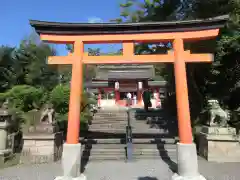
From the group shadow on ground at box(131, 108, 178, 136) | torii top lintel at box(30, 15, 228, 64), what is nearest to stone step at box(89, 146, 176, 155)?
shadow on ground at box(131, 108, 178, 136)

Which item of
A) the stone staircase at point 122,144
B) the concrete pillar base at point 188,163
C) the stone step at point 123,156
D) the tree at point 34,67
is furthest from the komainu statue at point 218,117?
the tree at point 34,67

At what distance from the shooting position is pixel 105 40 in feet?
19.9

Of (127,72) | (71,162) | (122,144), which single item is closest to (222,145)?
(122,144)

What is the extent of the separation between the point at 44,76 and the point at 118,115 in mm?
11850

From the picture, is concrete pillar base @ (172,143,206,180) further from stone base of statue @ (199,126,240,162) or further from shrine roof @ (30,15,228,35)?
shrine roof @ (30,15,228,35)

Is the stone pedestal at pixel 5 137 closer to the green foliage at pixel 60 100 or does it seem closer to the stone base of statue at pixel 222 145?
the green foliage at pixel 60 100

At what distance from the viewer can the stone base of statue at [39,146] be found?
754cm

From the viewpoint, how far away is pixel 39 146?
7.59m

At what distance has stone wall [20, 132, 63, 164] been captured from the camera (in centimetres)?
753

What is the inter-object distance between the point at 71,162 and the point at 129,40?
4064 mm

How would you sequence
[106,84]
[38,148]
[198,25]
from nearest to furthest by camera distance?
[198,25]
[38,148]
[106,84]

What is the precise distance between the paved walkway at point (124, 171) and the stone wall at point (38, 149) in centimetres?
44

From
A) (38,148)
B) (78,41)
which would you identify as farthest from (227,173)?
(38,148)

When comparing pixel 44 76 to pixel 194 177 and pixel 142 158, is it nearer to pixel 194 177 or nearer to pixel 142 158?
pixel 142 158
